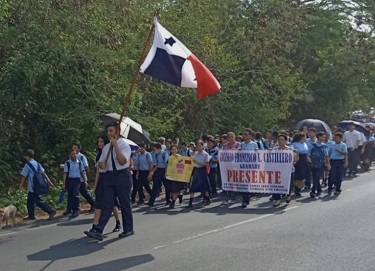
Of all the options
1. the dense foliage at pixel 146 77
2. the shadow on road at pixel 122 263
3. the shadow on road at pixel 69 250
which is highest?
the dense foliage at pixel 146 77

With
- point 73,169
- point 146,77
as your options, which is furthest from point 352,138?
point 73,169

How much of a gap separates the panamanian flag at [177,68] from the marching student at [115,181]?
1075 mm

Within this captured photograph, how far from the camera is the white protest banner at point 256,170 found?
16203mm

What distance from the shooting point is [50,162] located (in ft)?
62.4

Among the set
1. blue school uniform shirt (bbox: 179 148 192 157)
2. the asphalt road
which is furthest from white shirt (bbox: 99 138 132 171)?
blue school uniform shirt (bbox: 179 148 192 157)

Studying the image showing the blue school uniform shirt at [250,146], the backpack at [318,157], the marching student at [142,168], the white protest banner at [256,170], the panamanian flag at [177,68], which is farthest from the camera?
the backpack at [318,157]

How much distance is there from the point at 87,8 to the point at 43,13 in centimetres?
106

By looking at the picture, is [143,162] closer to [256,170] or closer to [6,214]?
[256,170]

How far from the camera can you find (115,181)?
11.6 meters

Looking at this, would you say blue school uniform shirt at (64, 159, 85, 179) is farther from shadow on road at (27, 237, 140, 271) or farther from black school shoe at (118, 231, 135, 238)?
black school shoe at (118, 231, 135, 238)

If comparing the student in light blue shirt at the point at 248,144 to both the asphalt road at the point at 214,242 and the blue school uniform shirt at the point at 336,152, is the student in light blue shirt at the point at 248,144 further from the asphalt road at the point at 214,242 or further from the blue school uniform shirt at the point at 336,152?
the blue school uniform shirt at the point at 336,152

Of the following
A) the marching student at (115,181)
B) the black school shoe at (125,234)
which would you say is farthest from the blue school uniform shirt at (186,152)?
the marching student at (115,181)

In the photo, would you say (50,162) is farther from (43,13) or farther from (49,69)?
(43,13)

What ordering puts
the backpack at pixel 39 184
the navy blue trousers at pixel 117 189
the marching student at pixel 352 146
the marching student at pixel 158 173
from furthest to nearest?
the marching student at pixel 352 146
the marching student at pixel 158 173
the backpack at pixel 39 184
the navy blue trousers at pixel 117 189
